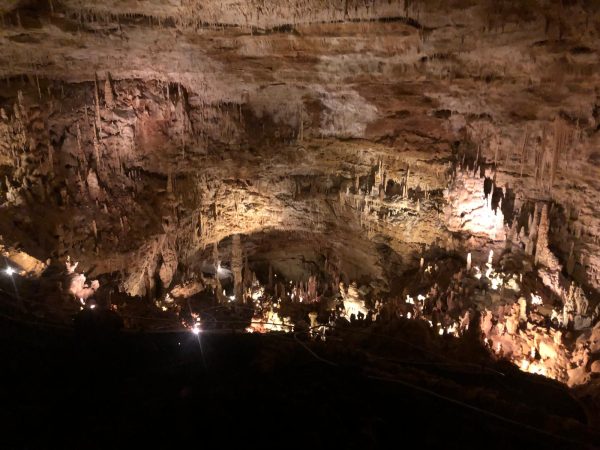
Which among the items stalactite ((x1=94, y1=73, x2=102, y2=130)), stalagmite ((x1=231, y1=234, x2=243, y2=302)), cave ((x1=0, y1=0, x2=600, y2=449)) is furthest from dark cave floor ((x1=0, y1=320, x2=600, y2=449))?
stalagmite ((x1=231, y1=234, x2=243, y2=302))

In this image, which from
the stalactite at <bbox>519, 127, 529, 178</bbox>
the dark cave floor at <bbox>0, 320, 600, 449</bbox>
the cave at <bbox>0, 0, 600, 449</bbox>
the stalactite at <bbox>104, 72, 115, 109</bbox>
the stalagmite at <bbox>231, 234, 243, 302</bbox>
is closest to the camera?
the dark cave floor at <bbox>0, 320, 600, 449</bbox>

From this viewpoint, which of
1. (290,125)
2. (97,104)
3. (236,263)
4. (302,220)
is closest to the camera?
(97,104)

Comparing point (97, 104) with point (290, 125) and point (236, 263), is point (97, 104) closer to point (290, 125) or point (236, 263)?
point (290, 125)

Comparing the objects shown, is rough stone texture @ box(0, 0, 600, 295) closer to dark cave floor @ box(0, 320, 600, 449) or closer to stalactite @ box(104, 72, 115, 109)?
stalactite @ box(104, 72, 115, 109)

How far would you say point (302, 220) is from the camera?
48.5 ft

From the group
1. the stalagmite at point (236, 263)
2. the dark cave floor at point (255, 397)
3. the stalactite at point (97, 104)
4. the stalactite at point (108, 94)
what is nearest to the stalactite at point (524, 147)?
the dark cave floor at point (255, 397)

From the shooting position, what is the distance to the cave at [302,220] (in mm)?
3986

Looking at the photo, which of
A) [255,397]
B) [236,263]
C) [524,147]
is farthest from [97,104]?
[524,147]

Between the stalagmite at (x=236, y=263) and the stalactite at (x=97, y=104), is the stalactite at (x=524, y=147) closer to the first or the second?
the stalagmite at (x=236, y=263)

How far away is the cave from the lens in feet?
13.1

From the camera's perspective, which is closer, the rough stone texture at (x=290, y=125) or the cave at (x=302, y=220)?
the cave at (x=302, y=220)

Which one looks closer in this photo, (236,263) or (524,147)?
(524,147)

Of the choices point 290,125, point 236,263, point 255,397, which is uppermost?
point 290,125

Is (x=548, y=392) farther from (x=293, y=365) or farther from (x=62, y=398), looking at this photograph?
(x=62, y=398)
